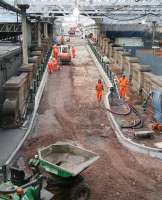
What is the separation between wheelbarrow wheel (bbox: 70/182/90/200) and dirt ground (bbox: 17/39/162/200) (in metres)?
0.41

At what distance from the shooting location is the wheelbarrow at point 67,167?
10973 millimetres

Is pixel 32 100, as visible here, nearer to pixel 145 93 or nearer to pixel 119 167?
pixel 145 93

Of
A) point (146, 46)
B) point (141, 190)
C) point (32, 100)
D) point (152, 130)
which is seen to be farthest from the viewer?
point (146, 46)

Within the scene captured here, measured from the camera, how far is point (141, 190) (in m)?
12.8

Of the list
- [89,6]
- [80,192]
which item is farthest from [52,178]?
[89,6]

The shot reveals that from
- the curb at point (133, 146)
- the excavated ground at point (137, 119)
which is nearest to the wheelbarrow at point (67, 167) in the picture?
the curb at point (133, 146)

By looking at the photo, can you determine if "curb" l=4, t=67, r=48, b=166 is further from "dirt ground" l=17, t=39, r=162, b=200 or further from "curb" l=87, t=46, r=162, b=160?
"curb" l=87, t=46, r=162, b=160

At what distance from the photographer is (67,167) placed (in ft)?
38.1

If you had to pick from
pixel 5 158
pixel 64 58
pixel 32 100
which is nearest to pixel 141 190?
pixel 5 158

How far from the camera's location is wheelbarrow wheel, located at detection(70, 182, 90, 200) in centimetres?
1130

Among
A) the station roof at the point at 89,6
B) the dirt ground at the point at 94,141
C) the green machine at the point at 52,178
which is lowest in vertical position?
the dirt ground at the point at 94,141

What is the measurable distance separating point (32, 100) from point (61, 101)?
2828 mm

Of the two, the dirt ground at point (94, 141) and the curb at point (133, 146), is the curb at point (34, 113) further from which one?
the curb at point (133, 146)

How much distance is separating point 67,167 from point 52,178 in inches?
23.2
